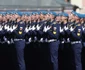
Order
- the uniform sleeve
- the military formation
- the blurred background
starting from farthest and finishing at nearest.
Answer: the blurred background → the military formation → the uniform sleeve

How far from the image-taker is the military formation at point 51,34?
40.6 feet

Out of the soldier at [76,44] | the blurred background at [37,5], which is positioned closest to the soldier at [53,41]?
the soldier at [76,44]

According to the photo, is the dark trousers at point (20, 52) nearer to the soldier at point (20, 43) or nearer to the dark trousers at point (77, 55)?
the soldier at point (20, 43)

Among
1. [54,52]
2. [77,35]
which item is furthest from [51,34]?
[77,35]

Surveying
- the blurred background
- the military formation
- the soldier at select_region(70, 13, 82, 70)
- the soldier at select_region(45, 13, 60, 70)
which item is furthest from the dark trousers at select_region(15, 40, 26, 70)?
the blurred background

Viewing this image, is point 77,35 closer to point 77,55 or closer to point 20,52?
point 77,55

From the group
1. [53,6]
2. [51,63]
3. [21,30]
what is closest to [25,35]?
[21,30]

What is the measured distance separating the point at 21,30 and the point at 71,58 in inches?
59.3

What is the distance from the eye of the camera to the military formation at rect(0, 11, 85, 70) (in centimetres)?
1237

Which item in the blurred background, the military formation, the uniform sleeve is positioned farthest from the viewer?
the blurred background

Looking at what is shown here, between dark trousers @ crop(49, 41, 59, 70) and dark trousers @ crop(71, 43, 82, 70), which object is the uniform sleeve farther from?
dark trousers @ crop(49, 41, 59, 70)

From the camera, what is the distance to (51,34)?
12.4m

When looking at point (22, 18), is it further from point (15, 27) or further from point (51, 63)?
point (51, 63)

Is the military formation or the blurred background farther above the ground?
the military formation
